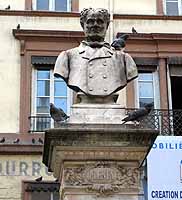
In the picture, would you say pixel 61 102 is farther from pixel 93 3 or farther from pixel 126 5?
pixel 126 5

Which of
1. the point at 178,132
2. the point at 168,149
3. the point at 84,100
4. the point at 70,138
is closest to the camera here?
the point at 70,138

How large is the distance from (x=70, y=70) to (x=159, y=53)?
12.3m

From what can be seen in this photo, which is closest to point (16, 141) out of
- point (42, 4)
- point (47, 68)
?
point (47, 68)

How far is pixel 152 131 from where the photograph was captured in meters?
6.94

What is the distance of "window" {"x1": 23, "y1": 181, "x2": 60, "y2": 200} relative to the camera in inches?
715

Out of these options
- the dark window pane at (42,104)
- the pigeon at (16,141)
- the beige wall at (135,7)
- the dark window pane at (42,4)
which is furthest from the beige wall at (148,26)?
the pigeon at (16,141)

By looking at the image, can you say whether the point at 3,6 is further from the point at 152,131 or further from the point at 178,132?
the point at 152,131

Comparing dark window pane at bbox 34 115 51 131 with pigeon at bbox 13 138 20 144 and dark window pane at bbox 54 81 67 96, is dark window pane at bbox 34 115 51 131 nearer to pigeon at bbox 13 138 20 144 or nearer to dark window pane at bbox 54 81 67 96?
pigeon at bbox 13 138 20 144

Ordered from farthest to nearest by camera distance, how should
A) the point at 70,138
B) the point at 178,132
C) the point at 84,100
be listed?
the point at 178,132
the point at 84,100
the point at 70,138

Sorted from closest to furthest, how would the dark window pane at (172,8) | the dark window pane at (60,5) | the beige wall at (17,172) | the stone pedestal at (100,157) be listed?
the stone pedestal at (100,157), the beige wall at (17,172), the dark window pane at (60,5), the dark window pane at (172,8)

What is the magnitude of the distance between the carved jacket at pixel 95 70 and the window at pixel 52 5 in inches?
508

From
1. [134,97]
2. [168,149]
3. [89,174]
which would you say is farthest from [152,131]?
[134,97]

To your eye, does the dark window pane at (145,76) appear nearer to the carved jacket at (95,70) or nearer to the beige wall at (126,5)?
the beige wall at (126,5)

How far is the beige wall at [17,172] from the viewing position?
18.2 m
